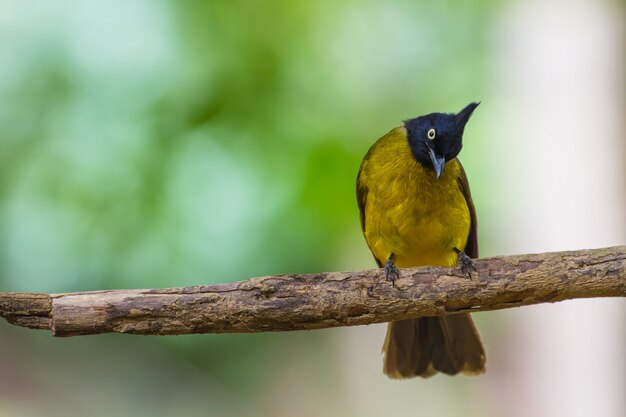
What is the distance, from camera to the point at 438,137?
3.78 m

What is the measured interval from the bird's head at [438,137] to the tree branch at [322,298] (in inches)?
28.5

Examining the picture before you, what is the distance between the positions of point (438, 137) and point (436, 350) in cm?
125

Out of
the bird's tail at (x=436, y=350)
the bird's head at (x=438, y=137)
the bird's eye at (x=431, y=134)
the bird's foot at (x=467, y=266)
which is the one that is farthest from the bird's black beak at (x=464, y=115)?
the bird's tail at (x=436, y=350)

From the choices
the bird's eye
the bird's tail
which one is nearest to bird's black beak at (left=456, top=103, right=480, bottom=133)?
the bird's eye

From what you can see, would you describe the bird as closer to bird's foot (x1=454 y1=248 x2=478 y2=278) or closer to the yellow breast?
the yellow breast

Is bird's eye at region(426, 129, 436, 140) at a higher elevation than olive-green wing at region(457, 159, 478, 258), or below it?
higher

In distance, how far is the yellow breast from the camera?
12.8ft

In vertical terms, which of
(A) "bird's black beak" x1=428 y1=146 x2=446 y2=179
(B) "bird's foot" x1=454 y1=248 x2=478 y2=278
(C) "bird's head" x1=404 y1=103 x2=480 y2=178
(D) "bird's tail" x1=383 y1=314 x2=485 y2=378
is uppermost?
(C) "bird's head" x1=404 y1=103 x2=480 y2=178

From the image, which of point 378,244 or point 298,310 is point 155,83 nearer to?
point 378,244

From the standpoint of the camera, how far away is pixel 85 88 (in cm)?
532

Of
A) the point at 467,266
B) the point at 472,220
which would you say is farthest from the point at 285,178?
the point at 467,266

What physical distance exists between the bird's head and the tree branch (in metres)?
0.72

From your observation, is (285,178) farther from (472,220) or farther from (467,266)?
(467,266)

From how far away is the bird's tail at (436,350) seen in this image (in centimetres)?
419
